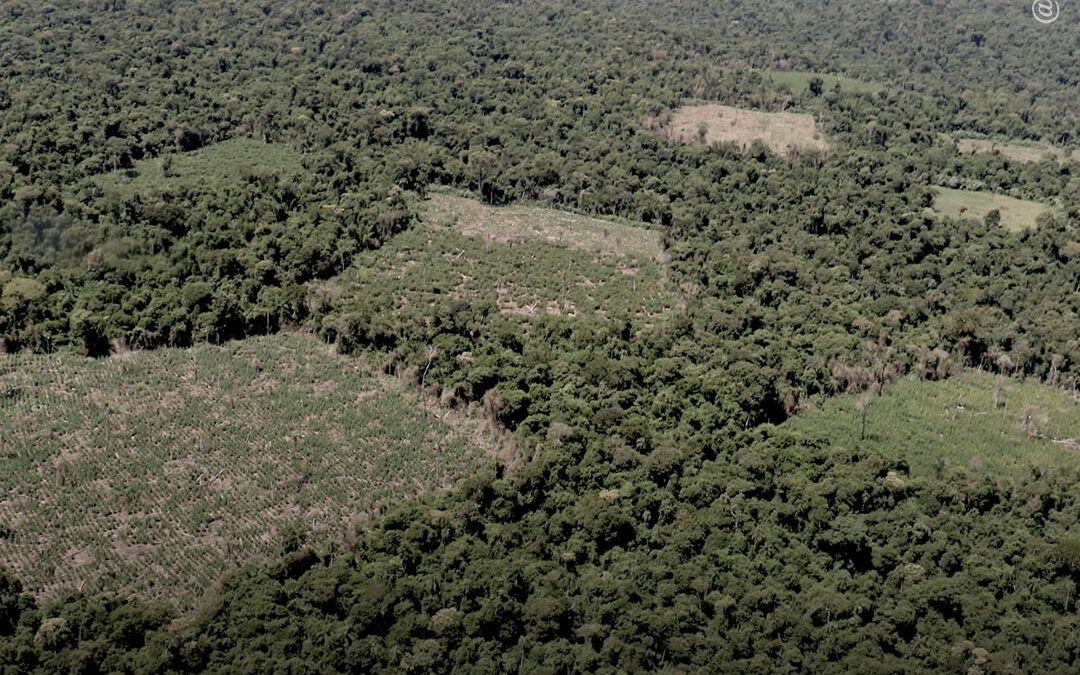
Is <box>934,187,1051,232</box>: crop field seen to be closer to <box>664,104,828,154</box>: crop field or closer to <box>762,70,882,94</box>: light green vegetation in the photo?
<box>664,104,828,154</box>: crop field

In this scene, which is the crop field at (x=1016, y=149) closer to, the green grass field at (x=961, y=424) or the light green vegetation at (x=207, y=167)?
the green grass field at (x=961, y=424)

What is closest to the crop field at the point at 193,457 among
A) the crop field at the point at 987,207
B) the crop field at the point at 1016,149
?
the crop field at the point at 987,207

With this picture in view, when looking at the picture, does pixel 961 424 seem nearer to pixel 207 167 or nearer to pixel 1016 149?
pixel 1016 149

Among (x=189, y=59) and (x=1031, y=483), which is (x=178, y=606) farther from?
(x=189, y=59)

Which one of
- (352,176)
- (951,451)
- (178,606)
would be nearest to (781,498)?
(951,451)

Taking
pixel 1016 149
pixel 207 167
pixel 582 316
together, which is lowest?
pixel 582 316

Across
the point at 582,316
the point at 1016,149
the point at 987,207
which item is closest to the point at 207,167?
the point at 582,316

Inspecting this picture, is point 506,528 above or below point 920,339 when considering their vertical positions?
below
